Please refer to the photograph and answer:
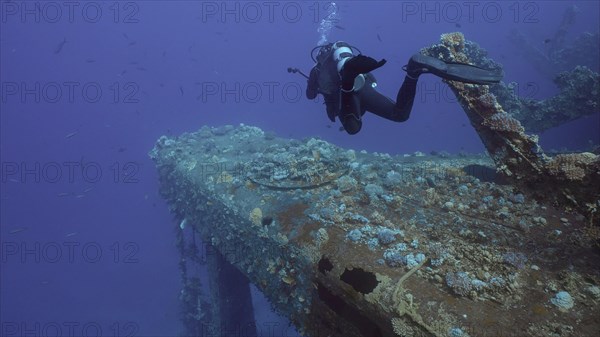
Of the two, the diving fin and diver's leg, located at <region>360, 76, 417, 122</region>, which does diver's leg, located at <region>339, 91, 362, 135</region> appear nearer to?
diver's leg, located at <region>360, 76, 417, 122</region>

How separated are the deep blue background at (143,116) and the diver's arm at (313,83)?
9.12 metres

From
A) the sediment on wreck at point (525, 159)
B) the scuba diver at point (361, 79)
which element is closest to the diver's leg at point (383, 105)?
the scuba diver at point (361, 79)

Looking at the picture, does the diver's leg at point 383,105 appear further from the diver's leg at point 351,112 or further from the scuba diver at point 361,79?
the diver's leg at point 351,112

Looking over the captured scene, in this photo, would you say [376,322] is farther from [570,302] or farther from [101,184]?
[101,184]

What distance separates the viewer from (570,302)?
367 centimetres

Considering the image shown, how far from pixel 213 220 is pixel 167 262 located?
3202 cm

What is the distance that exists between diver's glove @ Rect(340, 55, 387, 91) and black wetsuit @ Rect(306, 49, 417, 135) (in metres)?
0.22

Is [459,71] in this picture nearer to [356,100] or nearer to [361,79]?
[356,100]

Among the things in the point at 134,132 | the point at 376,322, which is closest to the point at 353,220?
the point at 376,322

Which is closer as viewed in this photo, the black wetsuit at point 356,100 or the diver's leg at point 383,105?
the black wetsuit at point 356,100

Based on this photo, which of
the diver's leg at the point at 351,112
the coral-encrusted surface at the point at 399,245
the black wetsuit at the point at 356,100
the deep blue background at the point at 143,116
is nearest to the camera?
the coral-encrusted surface at the point at 399,245

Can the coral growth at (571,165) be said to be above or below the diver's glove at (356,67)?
below

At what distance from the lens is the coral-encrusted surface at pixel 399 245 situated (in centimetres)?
382

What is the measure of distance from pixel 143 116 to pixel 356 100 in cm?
10499
